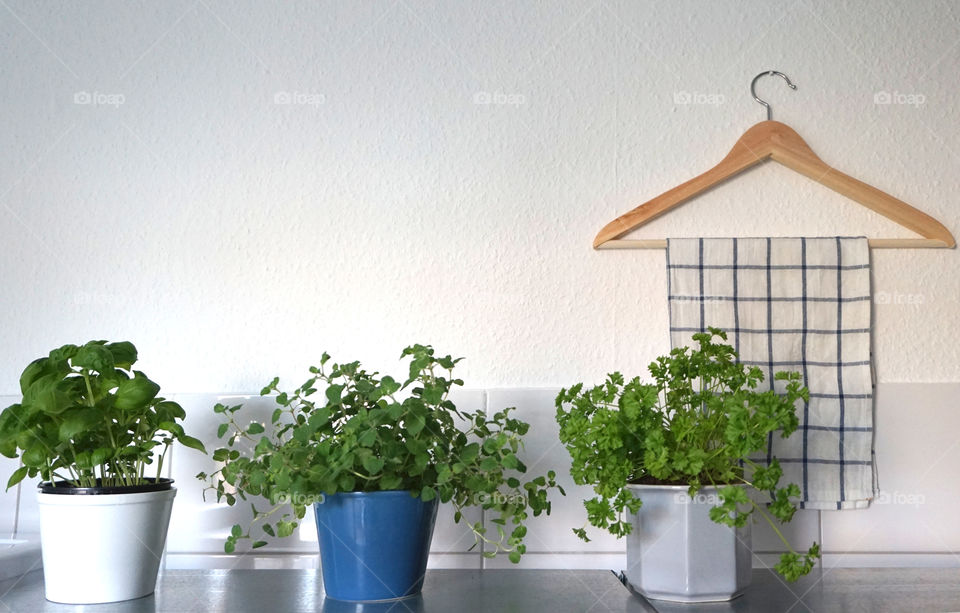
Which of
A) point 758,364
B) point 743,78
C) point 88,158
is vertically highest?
point 743,78

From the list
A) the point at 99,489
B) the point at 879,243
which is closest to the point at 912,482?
the point at 879,243

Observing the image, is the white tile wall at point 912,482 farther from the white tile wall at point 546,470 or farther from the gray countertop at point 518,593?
the white tile wall at point 546,470

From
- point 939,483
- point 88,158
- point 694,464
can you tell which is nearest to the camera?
point 694,464

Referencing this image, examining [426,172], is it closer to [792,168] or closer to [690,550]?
[792,168]

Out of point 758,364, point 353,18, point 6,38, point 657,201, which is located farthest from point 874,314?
point 6,38

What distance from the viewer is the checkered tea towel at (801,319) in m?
1.26

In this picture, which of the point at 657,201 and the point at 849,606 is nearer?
the point at 849,606

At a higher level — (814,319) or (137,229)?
(137,229)

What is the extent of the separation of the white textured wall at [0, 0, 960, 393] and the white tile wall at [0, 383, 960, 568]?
0.06 metres

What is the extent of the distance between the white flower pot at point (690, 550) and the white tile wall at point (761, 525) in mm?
227

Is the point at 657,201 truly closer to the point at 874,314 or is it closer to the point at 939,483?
the point at 874,314

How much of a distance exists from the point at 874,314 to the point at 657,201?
376 mm

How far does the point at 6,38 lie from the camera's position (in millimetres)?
1406

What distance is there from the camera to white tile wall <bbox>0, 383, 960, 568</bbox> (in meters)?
1.26
